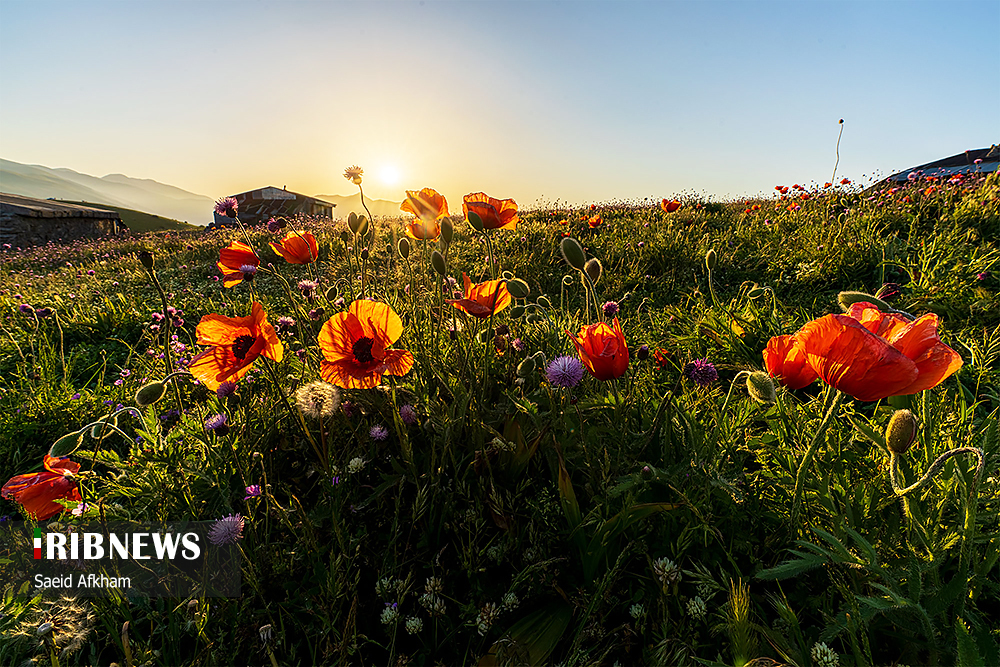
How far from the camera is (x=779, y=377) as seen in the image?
1.04m

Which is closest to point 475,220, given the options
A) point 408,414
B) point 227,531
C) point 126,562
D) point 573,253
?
point 573,253

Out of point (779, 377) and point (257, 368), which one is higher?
point (779, 377)

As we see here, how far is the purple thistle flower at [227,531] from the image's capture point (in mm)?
1050

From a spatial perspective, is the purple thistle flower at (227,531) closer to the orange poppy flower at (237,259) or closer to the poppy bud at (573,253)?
the orange poppy flower at (237,259)

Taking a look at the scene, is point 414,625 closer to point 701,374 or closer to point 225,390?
point 225,390

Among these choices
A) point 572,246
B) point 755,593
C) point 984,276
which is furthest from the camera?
point 984,276

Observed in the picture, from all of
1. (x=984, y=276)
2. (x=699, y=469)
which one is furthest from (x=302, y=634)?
(x=984, y=276)

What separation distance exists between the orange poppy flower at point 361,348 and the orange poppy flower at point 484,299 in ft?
0.72

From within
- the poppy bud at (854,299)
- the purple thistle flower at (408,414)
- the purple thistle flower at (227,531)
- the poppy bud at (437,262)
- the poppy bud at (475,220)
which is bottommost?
the purple thistle flower at (227,531)

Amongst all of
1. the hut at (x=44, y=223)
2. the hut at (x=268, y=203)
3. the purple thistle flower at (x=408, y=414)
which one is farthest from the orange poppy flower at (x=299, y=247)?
the hut at (x=268, y=203)

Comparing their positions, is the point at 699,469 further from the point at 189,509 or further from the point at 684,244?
the point at 684,244

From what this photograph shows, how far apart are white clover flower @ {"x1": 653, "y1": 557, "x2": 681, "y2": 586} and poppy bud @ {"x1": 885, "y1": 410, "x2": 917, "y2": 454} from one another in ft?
1.57

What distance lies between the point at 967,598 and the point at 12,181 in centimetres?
27912

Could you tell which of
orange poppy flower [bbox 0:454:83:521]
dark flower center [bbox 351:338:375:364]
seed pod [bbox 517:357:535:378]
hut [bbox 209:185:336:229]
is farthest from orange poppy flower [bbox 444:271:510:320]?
hut [bbox 209:185:336:229]
